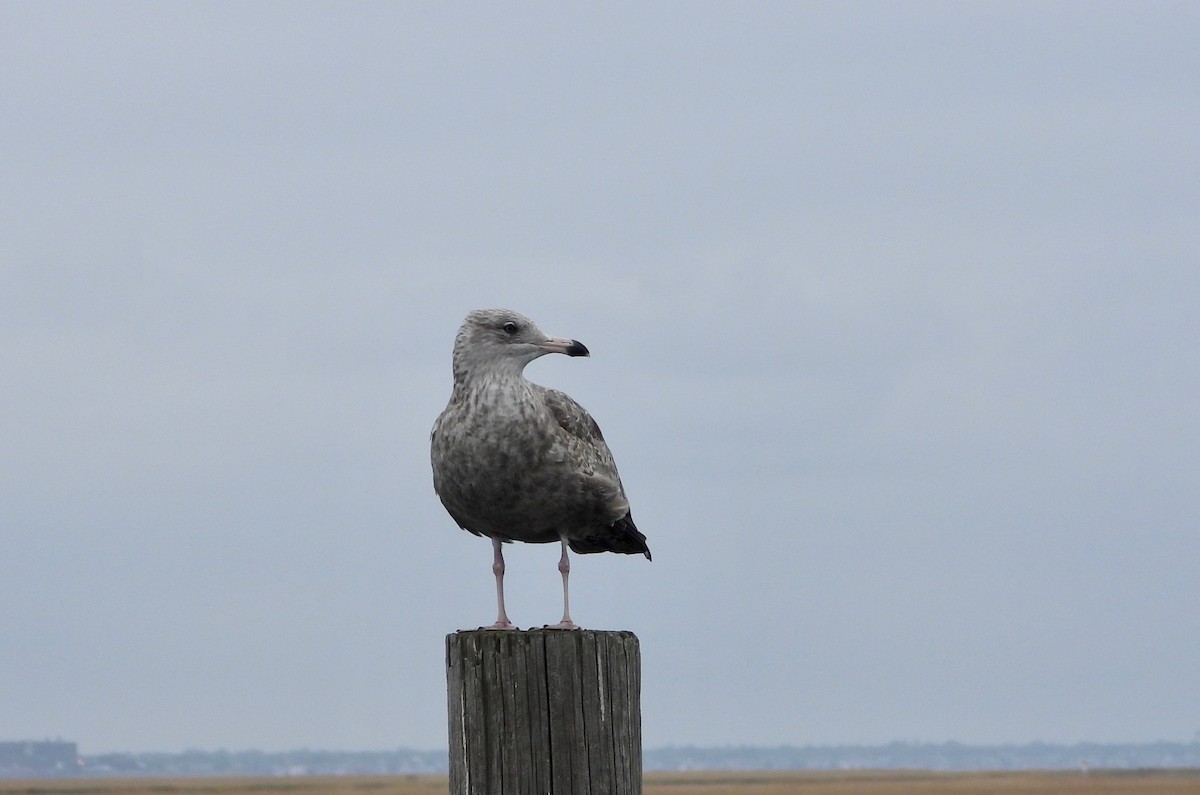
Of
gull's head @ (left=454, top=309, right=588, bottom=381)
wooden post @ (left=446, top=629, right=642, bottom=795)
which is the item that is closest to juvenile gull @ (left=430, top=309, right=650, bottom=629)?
gull's head @ (left=454, top=309, right=588, bottom=381)

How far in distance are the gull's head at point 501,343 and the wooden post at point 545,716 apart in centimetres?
269

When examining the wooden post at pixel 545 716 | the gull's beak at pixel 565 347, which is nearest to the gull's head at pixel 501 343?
the gull's beak at pixel 565 347

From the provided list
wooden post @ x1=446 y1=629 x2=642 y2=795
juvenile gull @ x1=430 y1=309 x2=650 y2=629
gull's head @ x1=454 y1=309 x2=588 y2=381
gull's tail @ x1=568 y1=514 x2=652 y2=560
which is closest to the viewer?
wooden post @ x1=446 y1=629 x2=642 y2=795

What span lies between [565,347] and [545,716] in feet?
10.4

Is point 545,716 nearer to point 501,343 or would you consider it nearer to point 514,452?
point 514,452

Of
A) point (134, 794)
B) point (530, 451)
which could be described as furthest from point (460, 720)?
point (134, 794)

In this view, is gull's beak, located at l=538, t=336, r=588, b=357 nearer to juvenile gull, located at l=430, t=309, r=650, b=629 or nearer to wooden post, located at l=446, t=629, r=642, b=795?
juvenile gull, located at l=430, t=309, r=650, b=629

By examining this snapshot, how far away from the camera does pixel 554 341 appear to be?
830 cm

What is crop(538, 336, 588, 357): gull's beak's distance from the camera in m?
8.23

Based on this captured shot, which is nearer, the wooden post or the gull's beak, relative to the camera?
the wooden post

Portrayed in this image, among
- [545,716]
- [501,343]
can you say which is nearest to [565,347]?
[501,343]

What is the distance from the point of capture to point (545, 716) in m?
5.54

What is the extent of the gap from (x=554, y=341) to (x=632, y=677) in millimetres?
3006

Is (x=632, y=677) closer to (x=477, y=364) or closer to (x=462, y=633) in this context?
(x=462, y=633)
